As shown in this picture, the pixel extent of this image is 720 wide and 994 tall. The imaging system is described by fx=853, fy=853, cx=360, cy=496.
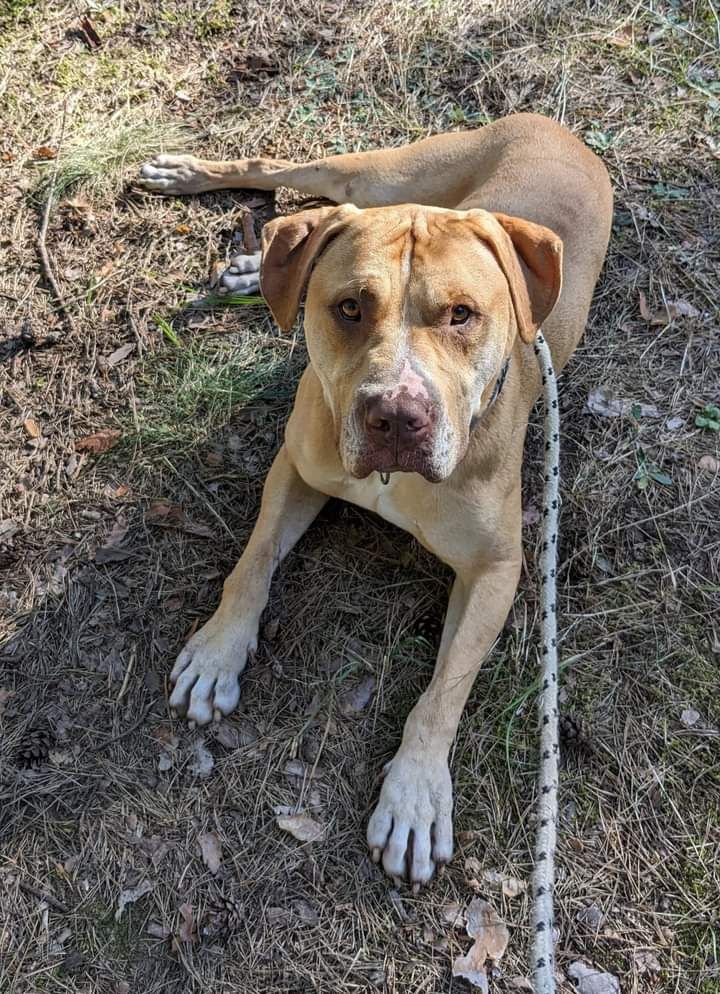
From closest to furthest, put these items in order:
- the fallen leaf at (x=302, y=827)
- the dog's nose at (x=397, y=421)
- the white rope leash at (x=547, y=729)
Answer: the dog's nose at (x=397, y=421) → the white rope leash at (x=547, y=729) → the fallen leaf at (x=302, y=827)

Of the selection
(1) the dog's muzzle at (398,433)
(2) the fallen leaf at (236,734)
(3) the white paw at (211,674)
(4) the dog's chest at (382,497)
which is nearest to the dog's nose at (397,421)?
(1) the dog's muzzle at (398,433)

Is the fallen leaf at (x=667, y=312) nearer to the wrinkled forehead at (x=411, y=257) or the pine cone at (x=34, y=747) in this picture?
the wrinkled forehead at (x=411, y=257)

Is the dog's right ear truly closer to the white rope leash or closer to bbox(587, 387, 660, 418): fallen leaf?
the white rope leash

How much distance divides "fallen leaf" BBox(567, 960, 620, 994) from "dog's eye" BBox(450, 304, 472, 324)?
230cm

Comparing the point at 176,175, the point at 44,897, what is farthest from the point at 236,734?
the point at 176,175

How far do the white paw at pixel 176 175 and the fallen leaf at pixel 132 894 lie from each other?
343 cm

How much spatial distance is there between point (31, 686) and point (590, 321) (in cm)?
319

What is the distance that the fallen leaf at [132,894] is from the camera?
10.1 ft

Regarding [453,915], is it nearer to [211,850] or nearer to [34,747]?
[211,850]

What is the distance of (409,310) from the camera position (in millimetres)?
2639

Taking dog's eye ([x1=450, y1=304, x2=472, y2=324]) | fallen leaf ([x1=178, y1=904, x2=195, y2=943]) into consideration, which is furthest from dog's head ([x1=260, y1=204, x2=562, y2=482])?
fallen leaf ([x1=178, y1=904, x2=195, y2=943])

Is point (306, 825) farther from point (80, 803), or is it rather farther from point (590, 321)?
point (590, 321)

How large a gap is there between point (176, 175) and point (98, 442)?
160 cm

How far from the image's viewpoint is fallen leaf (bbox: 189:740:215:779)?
10.9 ft
